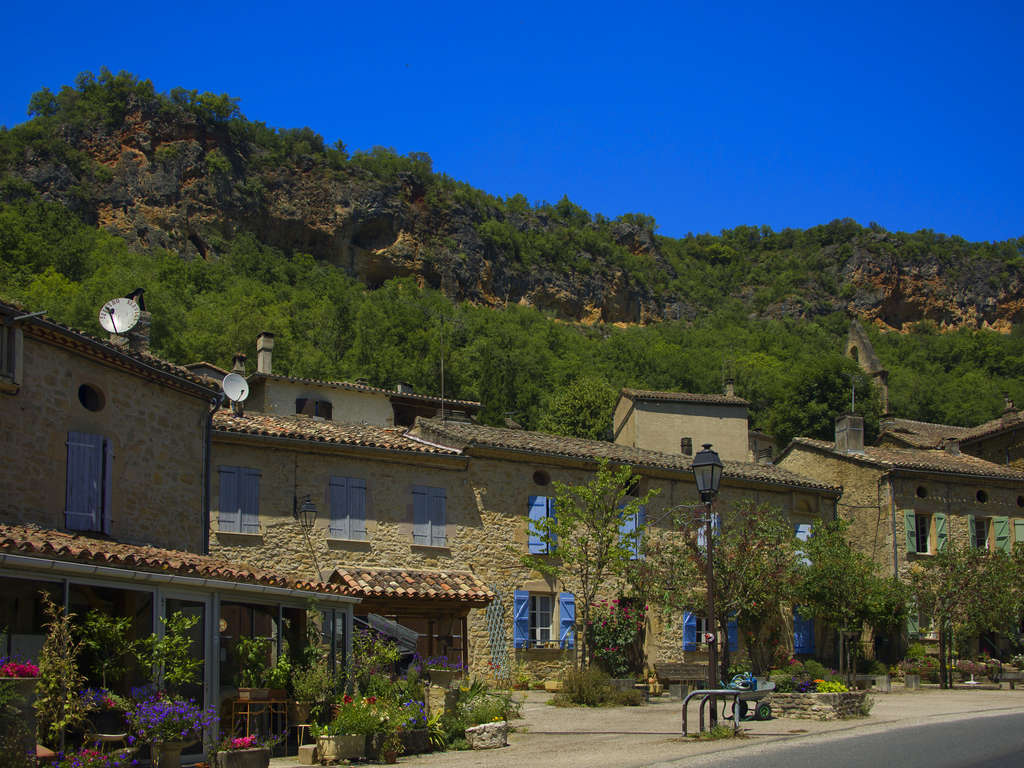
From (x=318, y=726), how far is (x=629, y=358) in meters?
54.0

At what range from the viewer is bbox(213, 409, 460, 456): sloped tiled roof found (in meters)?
22.1

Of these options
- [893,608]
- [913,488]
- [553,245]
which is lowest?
[893,608]

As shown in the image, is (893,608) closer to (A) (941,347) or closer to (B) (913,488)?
(B) (913,488)

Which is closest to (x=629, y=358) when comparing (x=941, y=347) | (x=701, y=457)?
(x=941, y=347)

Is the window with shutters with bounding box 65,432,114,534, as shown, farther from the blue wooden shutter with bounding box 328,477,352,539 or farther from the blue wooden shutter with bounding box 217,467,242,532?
the blue wooden shutter with bounding box 328,477,352,539

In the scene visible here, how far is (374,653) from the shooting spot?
615 inches

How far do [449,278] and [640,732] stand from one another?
73.5 metres

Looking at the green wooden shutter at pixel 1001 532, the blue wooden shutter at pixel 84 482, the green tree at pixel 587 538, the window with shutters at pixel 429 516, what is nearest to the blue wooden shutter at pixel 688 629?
the green tree at pixel 587 538

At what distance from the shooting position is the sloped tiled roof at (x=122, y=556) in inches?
437

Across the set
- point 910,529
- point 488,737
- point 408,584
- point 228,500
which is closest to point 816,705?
point 488,737

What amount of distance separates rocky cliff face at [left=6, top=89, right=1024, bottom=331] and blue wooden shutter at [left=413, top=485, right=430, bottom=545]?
51138 mm

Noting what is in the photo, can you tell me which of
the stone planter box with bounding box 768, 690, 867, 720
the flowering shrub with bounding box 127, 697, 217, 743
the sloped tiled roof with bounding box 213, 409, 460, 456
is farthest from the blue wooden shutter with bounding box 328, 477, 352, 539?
the flowering shrub with bounding box 127, 697, 217, 743

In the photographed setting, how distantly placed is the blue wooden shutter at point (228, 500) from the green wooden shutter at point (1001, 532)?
78.7 ft

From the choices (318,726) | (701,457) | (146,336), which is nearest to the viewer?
(318,726)
